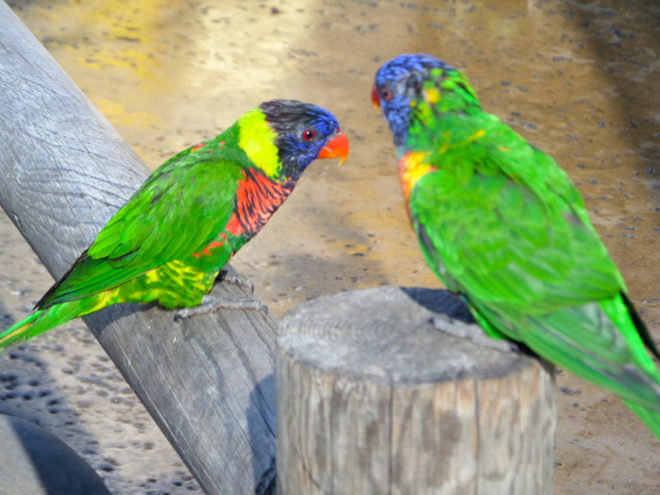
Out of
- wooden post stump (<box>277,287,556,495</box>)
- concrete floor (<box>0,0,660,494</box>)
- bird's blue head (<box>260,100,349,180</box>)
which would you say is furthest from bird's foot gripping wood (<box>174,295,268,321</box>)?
concrete floor (<box>0,0,660,494</box>)

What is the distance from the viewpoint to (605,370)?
3.82 feet

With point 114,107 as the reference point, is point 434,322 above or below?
above

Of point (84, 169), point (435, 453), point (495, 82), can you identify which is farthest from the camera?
point (495, 82)

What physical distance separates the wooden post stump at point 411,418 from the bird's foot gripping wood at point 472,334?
0.01m

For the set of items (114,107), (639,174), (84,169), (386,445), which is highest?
(386,445)

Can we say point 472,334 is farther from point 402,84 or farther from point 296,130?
point 296,130

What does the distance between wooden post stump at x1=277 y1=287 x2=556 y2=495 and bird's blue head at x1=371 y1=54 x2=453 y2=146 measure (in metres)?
0.44

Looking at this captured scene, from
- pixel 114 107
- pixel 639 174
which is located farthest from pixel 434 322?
pixel 114 107

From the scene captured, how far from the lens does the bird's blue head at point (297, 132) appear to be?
2273mm

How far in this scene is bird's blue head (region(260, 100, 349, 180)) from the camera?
2.27 meters

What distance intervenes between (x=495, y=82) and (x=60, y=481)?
511 centimetres

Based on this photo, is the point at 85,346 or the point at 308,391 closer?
the point at 308,391

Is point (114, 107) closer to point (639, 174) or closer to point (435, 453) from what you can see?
point (639, 174)

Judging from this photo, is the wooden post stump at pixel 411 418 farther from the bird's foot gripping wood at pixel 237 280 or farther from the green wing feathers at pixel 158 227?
the bird's foot gripping wood at pixel 237 280
